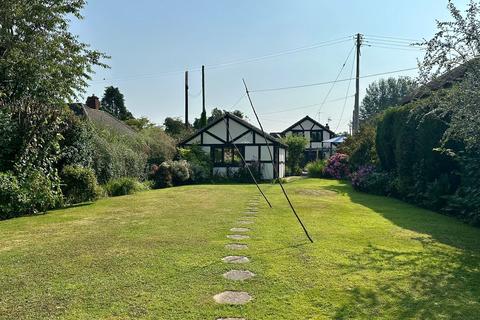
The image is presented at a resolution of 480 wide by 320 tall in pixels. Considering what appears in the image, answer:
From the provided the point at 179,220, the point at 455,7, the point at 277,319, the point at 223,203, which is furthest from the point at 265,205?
the point at 277,319

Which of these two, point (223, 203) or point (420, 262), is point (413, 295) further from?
point (223, 203)

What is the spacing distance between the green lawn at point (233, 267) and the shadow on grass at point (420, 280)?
0.01 meters

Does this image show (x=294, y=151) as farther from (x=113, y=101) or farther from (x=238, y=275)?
(x=113, y=101)

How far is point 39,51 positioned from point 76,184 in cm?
439

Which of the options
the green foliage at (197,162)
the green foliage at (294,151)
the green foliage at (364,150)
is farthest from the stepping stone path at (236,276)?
the green foliage at (294,151)

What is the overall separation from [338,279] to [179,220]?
14.7 ft

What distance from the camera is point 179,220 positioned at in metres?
7.85

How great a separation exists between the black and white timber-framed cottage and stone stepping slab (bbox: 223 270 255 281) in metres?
18.3

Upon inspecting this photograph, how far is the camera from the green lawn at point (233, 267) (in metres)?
3.27

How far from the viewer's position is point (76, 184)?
10602mm

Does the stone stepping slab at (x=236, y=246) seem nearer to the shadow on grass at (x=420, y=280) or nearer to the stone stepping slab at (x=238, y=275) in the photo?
the stone stepping slab at (x=238, y=275)

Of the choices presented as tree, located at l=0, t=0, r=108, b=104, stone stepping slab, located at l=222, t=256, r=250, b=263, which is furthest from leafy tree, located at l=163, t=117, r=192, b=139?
stone stepping slab, located at l=222, t=256, r=250, b=263

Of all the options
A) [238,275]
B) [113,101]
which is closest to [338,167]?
[238,275]

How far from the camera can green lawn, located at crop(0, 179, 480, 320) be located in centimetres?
327
